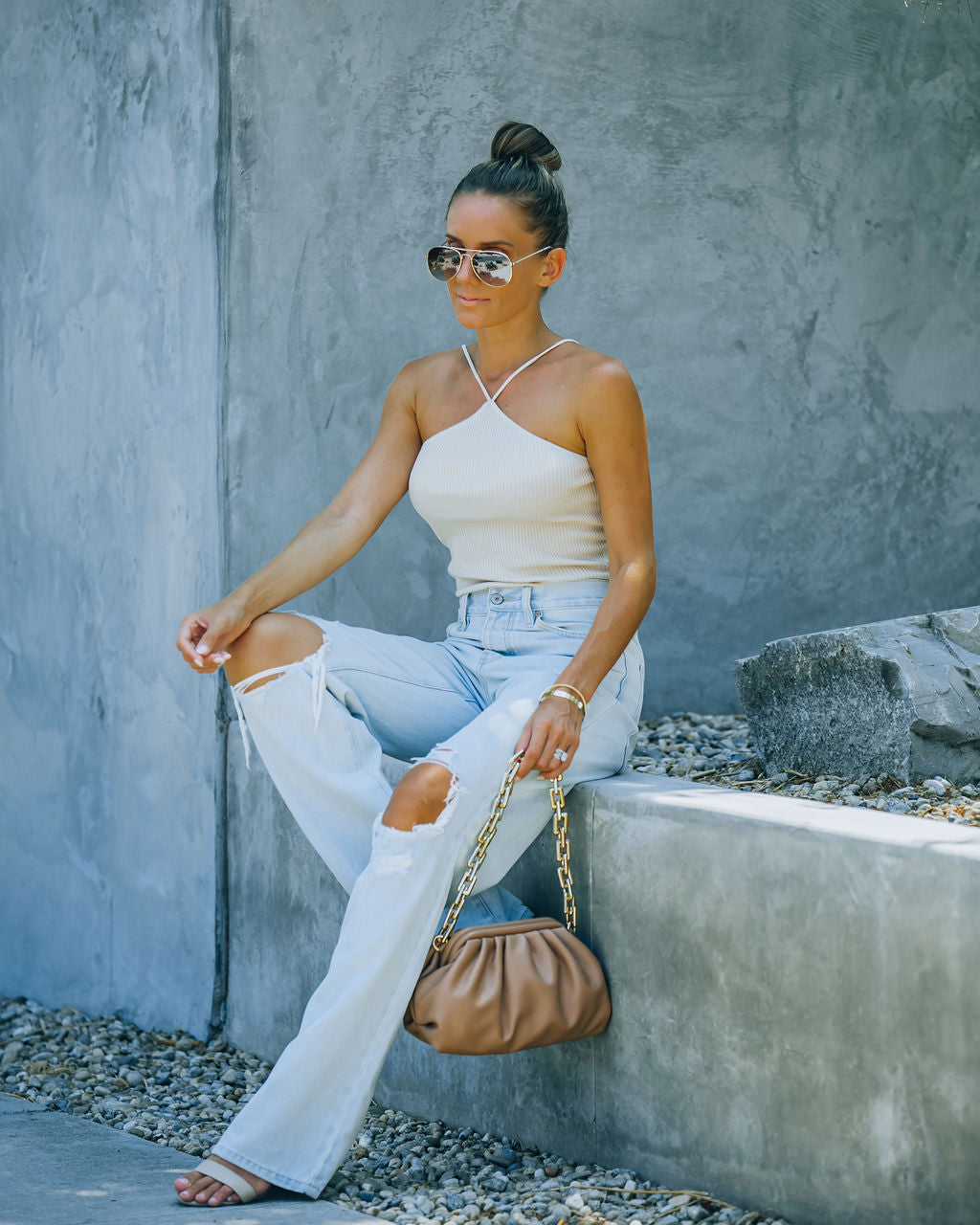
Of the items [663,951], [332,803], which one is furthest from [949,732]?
[332,803]

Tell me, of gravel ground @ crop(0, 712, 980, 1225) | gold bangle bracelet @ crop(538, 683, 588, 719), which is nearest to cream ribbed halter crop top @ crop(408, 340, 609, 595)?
gold bangle bracelet @ crop(538, 683, 588, 719)

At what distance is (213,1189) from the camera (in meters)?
2.84

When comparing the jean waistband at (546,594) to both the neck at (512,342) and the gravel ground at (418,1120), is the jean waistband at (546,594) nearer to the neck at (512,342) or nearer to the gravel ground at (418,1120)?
the neck at (512,342)

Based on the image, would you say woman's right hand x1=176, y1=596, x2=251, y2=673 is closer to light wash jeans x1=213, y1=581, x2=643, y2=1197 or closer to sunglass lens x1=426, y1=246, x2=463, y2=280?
→ light wash jeans x1=213, y1=581, x2=643, y2=1197

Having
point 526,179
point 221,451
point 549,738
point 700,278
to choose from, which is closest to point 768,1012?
point 549,738

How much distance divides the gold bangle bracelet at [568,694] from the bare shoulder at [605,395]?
1.87 feet

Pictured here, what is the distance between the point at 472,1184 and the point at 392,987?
48 cm

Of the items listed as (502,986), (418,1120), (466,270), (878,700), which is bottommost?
(418,1120)

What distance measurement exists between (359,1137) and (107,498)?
2116mm

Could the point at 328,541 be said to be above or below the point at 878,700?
above

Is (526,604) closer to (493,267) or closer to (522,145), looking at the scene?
(493,267)

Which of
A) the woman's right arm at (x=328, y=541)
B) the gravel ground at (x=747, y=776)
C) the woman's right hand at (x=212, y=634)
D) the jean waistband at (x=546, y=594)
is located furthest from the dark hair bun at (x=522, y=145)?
the gravel ground at (x=747, y=776)

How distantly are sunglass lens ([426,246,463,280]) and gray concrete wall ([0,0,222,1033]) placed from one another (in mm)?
1176

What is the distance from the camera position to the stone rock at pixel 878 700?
3.61 metres
